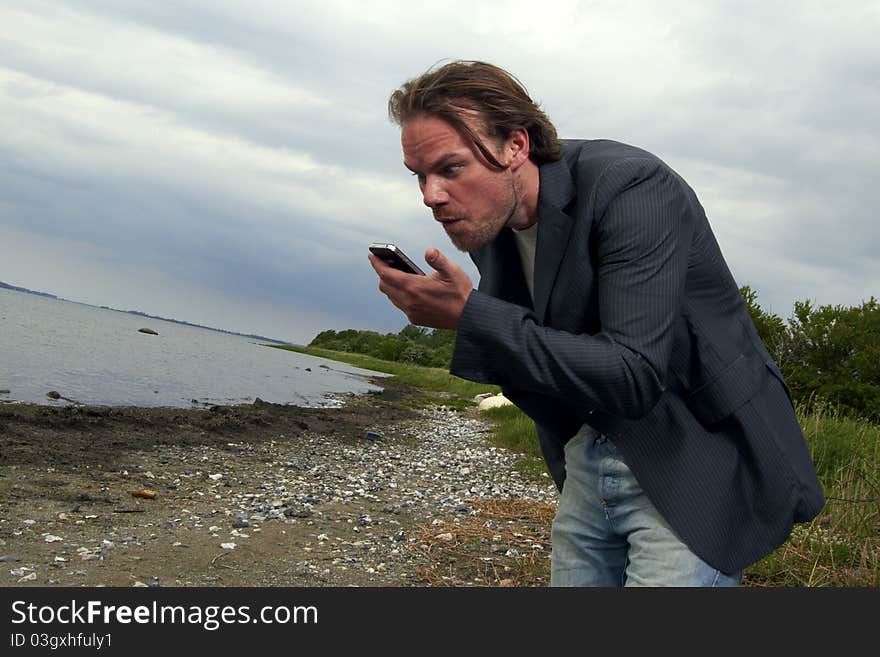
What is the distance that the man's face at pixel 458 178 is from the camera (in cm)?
228

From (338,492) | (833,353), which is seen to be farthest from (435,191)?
(833,353)

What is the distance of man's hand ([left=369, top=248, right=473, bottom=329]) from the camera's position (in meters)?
2.06

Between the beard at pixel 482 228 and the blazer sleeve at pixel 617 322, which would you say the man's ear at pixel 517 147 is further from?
the blazer sleeve at pixel 617 322

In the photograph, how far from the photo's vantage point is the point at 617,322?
6.54 feet

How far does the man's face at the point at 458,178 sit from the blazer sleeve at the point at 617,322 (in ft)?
1.09

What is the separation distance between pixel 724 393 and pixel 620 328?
433mm

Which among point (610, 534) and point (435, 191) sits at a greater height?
point (435, 191)

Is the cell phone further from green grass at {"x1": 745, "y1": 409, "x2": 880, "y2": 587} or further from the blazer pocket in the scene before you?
green grass at {"x1": 745, "y1": 409, "x2": 880, "y2": 587}

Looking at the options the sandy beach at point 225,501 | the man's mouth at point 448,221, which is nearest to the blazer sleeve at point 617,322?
the man's mouth at point 448,221

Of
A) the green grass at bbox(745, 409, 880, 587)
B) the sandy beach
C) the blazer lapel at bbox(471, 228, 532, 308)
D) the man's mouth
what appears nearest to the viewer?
the man's mouth

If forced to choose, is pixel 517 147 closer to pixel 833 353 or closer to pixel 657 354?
pixel 657 354

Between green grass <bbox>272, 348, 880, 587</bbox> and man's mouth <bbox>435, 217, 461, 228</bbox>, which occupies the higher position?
man's mouth <bbox>435, 217, 461, 228</bbox>

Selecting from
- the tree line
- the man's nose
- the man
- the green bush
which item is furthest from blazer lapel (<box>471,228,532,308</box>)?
the green bush
